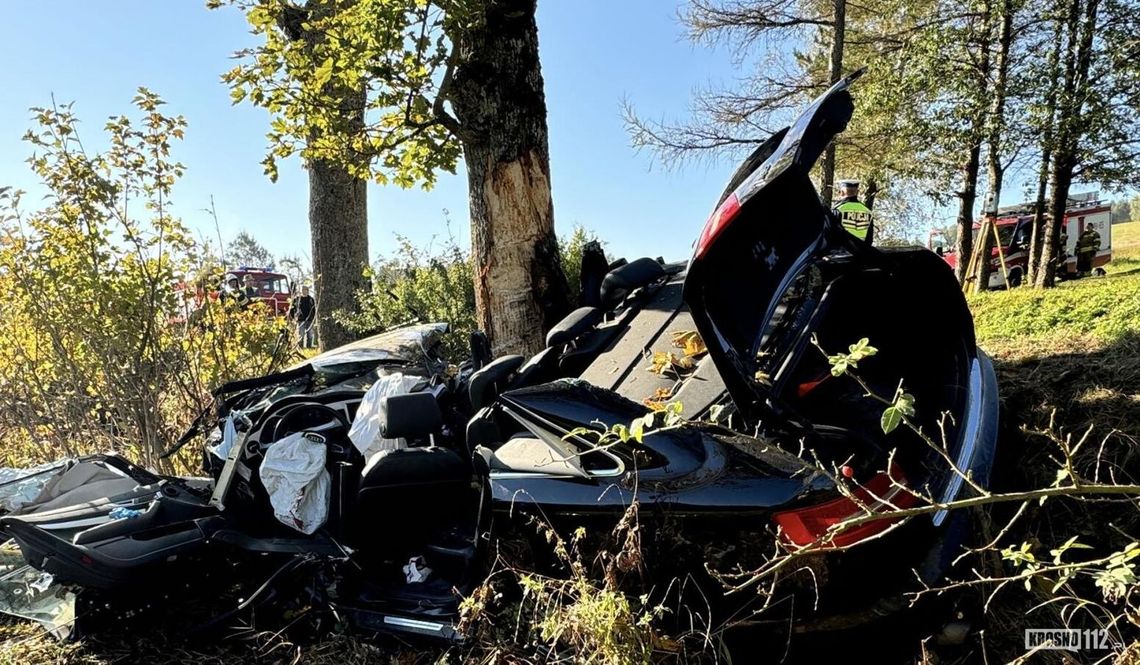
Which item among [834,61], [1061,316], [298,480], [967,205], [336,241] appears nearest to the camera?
[298,480]

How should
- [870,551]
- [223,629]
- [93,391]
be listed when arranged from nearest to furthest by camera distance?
[870,551] < [223,629] < [93,391]

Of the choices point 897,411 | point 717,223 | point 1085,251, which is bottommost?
point 897,411

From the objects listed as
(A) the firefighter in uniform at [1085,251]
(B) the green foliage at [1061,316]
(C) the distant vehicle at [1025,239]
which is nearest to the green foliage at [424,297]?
(B) the green foliage at [1061,316]

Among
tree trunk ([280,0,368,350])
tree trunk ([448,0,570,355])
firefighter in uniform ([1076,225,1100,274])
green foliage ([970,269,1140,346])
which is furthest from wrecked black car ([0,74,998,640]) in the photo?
firefighter in uniform ([1076,225,1100,274])

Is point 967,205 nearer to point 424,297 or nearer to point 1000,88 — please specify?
point 1000,88

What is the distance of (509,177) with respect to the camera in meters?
5.35

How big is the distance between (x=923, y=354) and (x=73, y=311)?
543 centimetres

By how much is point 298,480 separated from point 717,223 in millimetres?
2016

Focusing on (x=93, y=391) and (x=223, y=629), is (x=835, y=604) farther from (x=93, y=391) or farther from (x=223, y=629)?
(x=93, y=391)

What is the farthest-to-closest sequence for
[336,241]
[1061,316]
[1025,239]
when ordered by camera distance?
[1025,239], [336,241], [1061,316]

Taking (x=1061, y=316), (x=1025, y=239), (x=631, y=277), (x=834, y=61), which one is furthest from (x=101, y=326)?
(x=1025, y=239)

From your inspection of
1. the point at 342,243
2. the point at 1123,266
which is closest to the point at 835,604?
the point at 342,243

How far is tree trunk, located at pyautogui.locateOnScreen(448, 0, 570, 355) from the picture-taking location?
520 centimetres

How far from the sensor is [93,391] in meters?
5.20
